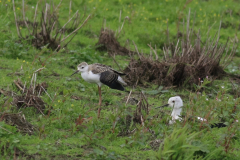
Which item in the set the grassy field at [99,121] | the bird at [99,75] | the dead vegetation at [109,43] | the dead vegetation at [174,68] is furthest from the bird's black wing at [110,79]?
the dead vegetation at [109,43]

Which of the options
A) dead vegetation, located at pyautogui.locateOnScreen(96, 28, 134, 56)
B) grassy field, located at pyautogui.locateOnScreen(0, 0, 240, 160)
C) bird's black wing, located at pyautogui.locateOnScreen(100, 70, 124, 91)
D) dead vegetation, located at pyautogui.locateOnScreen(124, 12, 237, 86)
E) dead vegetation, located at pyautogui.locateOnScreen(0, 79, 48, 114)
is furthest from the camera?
dead vegetation, located at pyautogui.locateOnScreen(96, 28, 134, 56)

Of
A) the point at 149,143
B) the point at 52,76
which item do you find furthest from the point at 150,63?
the point at 149,143

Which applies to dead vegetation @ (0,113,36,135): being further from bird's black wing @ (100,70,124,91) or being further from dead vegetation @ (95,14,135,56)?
dead vegetation @ (95,14,135,56)

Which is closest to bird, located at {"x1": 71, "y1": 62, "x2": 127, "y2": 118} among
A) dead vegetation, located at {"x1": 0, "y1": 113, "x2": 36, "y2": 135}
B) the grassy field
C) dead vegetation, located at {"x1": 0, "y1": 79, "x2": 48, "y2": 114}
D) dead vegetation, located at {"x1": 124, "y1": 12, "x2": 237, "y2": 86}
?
the grassy field

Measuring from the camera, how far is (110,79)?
23.3ft

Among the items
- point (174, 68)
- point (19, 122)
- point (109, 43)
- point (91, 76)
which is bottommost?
point (109, 43)

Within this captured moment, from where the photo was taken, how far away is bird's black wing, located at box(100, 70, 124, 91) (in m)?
7.01

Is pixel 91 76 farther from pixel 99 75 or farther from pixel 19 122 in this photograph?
pixel 19 122

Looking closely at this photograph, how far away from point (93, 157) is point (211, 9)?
32.0ft

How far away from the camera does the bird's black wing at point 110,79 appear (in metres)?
7.01

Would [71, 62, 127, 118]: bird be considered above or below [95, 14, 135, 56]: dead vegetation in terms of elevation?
above

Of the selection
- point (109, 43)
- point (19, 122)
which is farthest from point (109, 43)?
point (19, 122)

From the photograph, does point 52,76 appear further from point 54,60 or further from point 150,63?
point 150,63

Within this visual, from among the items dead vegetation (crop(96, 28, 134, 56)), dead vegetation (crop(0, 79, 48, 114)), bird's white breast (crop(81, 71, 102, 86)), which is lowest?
dead vegetation (crop(96, 28, 134, 56))
